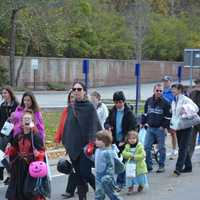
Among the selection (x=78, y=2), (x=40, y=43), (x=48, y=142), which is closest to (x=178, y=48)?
(x=78, y=2)

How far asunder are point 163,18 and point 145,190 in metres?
48.7

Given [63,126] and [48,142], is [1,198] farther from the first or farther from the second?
[48,142]

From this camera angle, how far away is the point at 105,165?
8.65 meters

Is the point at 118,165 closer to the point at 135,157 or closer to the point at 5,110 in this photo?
the point at 135,157

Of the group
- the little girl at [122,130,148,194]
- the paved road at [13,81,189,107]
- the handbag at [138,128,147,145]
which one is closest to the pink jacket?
the little girl at [122,130,148,194]

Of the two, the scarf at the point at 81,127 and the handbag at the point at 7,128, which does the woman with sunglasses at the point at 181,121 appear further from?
the handbag at the point at 7,128

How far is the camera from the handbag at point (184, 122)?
1163 centimetres

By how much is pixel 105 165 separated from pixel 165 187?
234 centimetres

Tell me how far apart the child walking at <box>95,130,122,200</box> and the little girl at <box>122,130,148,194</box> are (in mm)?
1494

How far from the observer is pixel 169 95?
14.8m

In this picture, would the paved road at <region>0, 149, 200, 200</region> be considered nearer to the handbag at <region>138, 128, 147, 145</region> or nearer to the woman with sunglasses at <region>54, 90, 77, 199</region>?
the woman with sunglasses at <region>54, 90, 77, 199</region>

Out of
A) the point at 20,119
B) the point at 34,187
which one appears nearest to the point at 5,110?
the point at 20,119

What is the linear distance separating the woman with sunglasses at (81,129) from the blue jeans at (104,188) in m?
0.42

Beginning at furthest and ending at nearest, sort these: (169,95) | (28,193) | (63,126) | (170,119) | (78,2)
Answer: (78,2)
(169,95)
(170,119)
(63,126)
(28,193)
